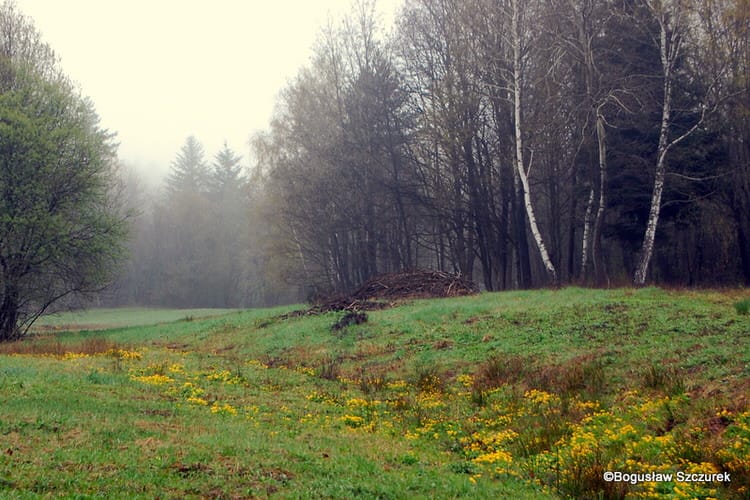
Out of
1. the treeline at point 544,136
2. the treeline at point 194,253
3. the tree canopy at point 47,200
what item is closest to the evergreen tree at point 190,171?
the treeline at point 194,253

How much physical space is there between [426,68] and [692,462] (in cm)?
3320

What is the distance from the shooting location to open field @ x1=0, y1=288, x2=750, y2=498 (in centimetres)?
699

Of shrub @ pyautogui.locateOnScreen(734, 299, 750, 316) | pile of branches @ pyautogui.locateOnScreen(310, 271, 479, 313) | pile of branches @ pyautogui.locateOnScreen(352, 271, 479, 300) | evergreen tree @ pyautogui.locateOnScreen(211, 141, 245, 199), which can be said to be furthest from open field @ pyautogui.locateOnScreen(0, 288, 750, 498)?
evergreen tree @ pyautogui.locateOnScreen(211, 141, 245, 199)

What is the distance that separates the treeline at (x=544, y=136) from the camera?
28.0 meters

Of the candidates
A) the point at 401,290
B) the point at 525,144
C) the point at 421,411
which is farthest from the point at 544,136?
the point at 421,411

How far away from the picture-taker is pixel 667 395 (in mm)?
10555

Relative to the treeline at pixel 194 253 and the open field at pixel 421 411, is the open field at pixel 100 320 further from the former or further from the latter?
the treeline at pixel 194 253

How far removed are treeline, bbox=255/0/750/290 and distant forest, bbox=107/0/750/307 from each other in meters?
0.13

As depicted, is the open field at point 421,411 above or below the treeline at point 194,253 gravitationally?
below

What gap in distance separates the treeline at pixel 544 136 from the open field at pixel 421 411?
968 centimetres

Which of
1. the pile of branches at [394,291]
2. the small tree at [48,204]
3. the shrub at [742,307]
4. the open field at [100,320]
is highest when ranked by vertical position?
the small tree at [48,204]

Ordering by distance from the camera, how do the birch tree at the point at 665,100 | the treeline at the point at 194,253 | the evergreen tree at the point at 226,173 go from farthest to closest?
the evergreen tree at the point at 226,173 < the treeline at the point at 194,253 < the birch tree at the point at 665,100

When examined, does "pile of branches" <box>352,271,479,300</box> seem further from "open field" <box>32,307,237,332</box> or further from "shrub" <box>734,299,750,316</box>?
"shrub" <box>734,299,750,316</box>

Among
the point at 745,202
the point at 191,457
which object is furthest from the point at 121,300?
the point at 191,457
